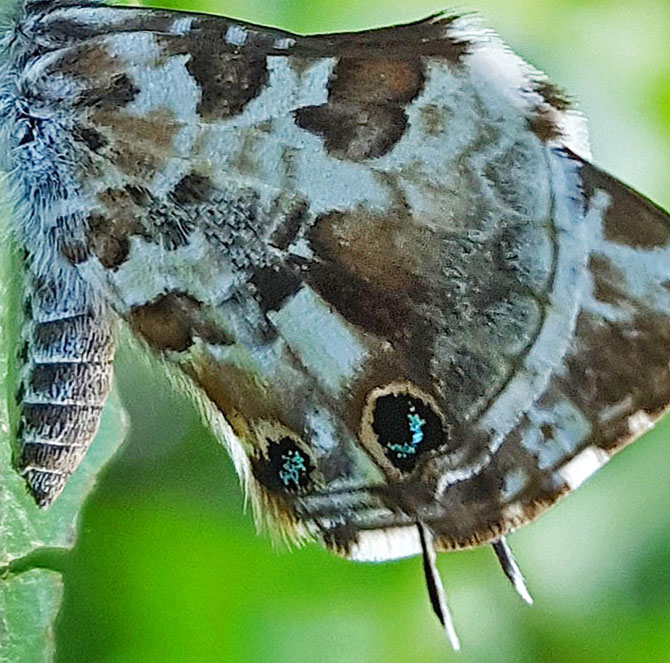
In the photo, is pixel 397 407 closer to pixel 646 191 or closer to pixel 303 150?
pixel 303 150

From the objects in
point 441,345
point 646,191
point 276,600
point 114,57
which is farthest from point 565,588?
point 114,57

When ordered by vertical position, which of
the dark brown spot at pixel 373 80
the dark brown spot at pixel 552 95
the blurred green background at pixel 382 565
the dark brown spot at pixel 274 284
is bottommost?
the blurred green background at pixel 382 565

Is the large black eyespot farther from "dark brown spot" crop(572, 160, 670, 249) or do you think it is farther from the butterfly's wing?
"dark brown spot" crop(572, 160, 670, 249)

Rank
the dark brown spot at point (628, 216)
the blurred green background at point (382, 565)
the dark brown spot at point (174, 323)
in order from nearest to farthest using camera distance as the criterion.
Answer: the dark brown spot at point (628, 216), the dark brown spot at point (174, 323), the blurred green background at point (382, 565)

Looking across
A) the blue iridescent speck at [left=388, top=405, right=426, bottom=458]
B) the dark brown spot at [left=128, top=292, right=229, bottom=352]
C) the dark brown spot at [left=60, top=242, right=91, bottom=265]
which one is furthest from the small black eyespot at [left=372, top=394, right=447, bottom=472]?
the dark brown spot at [left=60, top=242, right=91, bottom=265]

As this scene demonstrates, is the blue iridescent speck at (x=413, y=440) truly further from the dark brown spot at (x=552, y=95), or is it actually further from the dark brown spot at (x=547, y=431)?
the dark brown spot at (x=552, y=95)

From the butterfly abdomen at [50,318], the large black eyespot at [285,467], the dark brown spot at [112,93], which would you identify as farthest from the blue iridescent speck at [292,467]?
the dark brown spot at [112,93]

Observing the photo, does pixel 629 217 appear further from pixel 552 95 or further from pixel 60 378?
pixel 60 378
